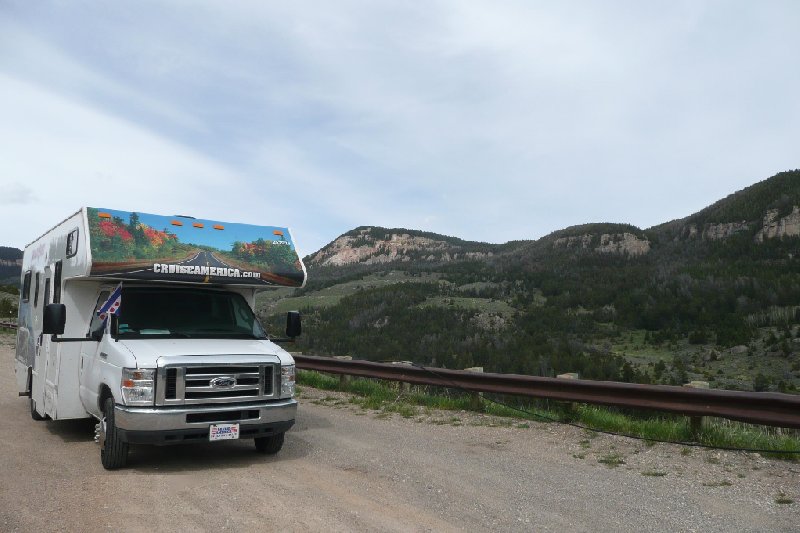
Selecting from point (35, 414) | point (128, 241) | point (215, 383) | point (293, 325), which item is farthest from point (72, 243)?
point (35, 414)

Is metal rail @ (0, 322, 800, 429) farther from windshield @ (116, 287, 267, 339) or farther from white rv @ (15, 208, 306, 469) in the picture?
windshield @ (116, 287, 267, 339)

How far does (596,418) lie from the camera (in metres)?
9.41

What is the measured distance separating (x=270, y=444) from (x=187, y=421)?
129cm

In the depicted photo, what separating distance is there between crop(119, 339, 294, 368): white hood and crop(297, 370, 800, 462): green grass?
399 cm

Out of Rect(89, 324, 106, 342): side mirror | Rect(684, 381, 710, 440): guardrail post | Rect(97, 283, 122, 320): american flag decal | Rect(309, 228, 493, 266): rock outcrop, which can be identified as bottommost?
Rect(684, 381, 710, 440): guardrail post

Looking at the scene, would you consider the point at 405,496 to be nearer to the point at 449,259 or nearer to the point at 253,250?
the point at 253,250

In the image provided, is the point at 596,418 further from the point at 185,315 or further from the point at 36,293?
the point at 36,293

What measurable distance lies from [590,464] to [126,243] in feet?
19.5

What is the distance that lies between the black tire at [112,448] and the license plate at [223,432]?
0.91 m

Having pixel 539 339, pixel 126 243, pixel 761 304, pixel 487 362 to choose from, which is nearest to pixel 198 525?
pixel 126 243

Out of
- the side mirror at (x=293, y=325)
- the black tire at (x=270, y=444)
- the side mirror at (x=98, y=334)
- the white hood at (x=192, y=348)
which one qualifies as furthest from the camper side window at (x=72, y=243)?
the black tire at (x=270, y=444)

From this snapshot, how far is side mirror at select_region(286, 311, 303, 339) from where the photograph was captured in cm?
897

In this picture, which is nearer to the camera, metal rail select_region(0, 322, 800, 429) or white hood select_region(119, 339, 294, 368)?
white hood select_region(119, 339, 294, 368)

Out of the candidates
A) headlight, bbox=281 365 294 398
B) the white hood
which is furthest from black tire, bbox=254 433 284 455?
the white hood
